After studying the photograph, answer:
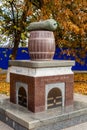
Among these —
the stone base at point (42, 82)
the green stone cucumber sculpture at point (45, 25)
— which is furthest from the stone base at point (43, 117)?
the green stone cucumber sculpture at point (45, 25)

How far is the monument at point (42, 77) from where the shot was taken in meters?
6.59

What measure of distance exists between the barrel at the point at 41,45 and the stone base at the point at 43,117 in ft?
5.17

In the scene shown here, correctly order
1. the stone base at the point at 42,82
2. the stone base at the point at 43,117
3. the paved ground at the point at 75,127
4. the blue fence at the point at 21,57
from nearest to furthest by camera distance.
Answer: the stone base at the point at 43,117 < the paved ground at the point at 75,127 < the stone base at the point at 42,82 < the blue fence at the point at 21,57

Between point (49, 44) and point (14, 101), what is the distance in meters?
2.11

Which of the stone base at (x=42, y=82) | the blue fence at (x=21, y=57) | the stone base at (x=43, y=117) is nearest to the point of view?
the stone base at (x=43, y=117)

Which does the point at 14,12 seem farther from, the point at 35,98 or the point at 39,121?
the point at 39,121

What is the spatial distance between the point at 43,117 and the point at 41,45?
2051mm

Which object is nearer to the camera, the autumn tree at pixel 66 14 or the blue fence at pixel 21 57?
the autumn tree at pixel 66 14

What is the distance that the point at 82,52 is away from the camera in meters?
13.8

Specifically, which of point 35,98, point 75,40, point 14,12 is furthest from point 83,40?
point 35,98

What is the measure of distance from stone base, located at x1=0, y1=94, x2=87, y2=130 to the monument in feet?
0.89

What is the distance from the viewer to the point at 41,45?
6926 millimetres

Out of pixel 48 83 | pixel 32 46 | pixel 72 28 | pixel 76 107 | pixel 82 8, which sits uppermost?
pixel 82 8

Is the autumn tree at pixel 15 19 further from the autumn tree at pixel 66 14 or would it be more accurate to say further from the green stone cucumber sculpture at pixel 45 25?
the green stone cucumber sculpture at pixel 45 25
